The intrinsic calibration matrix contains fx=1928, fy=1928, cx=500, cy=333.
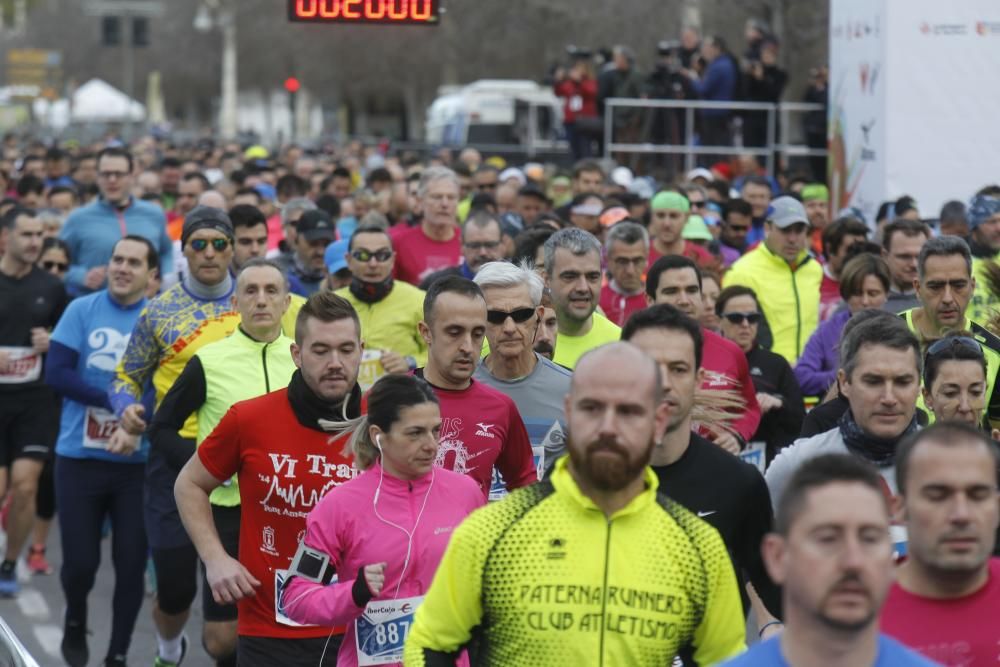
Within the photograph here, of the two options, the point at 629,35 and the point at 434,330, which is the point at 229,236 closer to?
the point at 434,330

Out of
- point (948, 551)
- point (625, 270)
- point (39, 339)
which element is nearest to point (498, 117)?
point (39, 339)

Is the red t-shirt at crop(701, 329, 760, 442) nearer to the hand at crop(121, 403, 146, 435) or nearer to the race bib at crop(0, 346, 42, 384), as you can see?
the hand at crop(121, 403, 146, 435)

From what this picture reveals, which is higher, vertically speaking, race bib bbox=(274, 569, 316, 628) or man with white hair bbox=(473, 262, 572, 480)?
man with white hair bbox=(473, 262, 572, 480)

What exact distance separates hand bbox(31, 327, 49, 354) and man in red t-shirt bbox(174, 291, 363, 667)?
4.56m

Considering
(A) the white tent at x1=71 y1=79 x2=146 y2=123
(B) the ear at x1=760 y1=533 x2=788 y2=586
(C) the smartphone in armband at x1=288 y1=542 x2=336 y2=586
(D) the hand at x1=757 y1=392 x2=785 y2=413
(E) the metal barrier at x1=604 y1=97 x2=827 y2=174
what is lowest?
(C) the smartphone in armband at x1=288 y1=542 x2=336 y2=586

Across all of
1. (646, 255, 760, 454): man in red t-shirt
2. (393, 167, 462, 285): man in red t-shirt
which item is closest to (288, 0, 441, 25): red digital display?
(393, 167, 462, 285): man in red t-shirt

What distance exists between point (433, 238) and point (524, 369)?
5.39 meters

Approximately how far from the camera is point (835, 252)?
1132 centimetres

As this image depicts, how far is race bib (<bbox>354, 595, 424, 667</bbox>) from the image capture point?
18.4ft

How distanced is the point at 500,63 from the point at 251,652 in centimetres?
4854

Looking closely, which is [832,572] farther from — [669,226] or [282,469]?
[669,226]

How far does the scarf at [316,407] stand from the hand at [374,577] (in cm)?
125

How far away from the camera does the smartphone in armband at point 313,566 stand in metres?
5.59

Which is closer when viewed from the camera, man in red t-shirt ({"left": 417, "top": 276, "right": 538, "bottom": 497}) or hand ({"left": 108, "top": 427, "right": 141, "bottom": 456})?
man in red t-shirt ({"left": 417, "top": 276, "right": 538, "bottom": 497})
